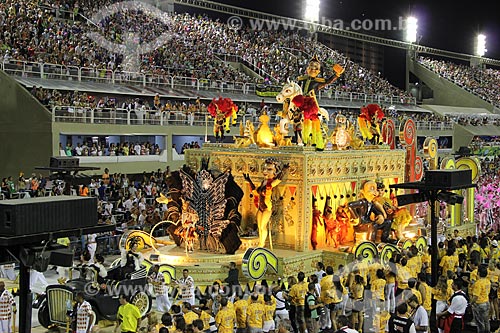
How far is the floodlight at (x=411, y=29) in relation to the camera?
49156 mm

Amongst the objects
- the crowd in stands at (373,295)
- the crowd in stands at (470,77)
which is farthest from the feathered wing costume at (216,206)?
the crowd in stands at (470,77)

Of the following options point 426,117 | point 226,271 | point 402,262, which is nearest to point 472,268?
point 402,262

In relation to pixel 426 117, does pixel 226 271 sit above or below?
below

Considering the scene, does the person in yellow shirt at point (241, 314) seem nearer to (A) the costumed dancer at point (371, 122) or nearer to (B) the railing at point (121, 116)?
(A) the costumed dancer at point (371, 122)

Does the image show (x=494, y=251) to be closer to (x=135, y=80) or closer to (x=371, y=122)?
(x=371, y=122)

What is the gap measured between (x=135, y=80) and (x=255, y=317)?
18.8 meters

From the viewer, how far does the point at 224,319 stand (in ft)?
28.8

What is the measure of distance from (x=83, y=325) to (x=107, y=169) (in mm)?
11824

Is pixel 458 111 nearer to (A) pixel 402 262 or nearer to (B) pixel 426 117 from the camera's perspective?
(B) pixel 426 117

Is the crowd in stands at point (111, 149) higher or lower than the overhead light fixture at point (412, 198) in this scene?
higher

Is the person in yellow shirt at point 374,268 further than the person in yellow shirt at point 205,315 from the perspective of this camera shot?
Yes

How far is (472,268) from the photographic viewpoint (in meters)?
11.3

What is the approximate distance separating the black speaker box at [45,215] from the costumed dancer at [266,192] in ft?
25.3

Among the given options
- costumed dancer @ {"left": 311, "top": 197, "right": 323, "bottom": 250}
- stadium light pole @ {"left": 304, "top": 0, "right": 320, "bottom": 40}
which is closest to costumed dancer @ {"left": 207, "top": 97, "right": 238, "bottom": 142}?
costumed dancer @ {"left": 311, "top": 197, "right": 323, "bottom": 250}
